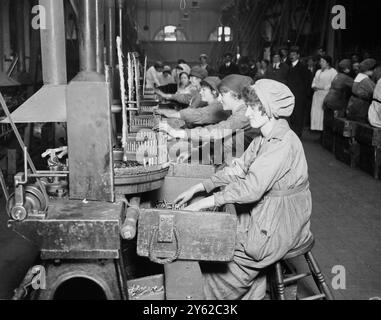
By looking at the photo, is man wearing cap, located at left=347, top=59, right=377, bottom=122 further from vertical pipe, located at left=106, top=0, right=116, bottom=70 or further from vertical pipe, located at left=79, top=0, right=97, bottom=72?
vertical pipe, located at left=79, top=0, right=97, bottom=72

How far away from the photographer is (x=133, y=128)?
425 centimetres

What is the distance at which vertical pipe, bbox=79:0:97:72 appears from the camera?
96.3 inches

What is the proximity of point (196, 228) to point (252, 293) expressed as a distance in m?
0.78

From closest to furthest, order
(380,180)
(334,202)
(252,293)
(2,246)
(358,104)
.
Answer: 1. (252,293)
2. (2,246)
3. (334,202)
4. (380,180)
5. (358,104)

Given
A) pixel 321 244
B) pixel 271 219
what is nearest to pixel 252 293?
pixel 271 219

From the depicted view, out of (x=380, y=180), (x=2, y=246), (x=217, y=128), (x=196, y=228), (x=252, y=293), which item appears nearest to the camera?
(x=196, y=228)

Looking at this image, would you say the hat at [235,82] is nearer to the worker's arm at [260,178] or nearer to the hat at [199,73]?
the worker's arm at [260,178]

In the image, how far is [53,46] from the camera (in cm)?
326

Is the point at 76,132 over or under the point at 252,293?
Result: over

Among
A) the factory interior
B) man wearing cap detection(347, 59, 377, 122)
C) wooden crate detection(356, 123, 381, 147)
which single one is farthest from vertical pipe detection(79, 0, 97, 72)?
man wearing cap detection(347, 59, 377, 122)

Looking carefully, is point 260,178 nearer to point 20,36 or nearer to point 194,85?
point 194,85

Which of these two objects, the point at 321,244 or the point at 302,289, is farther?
the point at 321,244
